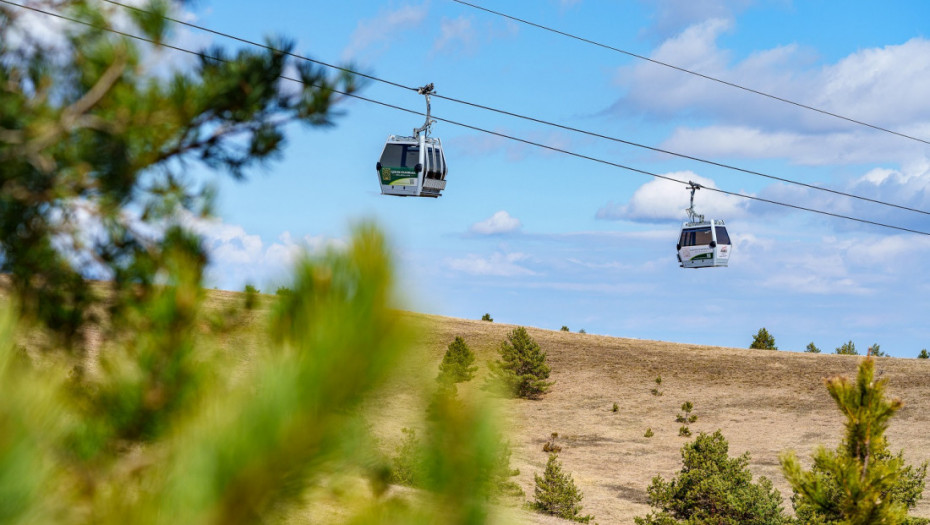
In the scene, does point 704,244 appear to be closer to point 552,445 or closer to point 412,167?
point 552,445

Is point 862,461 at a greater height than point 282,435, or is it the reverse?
point 282,435

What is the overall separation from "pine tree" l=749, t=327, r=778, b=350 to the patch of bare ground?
11.5 ft

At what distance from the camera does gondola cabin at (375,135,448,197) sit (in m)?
23.7

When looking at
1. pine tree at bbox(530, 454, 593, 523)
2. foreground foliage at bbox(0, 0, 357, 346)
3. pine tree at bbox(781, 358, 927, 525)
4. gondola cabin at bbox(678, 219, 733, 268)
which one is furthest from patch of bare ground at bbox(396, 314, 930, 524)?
foreground foliage at bbox(0, 0, 357, 346)

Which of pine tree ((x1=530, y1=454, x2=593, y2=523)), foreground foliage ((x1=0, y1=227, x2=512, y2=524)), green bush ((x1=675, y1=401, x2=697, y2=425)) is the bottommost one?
pine tree ((x1=530, y1=454, x2=593, y2=523))

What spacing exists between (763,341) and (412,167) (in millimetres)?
31937

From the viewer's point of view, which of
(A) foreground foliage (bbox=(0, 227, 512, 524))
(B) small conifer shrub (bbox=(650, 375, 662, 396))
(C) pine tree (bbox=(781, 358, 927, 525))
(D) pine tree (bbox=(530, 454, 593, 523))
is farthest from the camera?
(B) small conifer shrub (bbox=(650, 375, 662, 396))

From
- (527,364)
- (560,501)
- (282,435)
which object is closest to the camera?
(282,435)

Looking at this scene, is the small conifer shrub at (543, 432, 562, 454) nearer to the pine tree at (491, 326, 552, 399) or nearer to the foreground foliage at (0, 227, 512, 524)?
the pine tree at (491, 326, 552, 399)

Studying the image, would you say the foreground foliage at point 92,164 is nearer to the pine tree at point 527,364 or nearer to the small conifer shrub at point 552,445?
the small conifer shrub at point 552,445

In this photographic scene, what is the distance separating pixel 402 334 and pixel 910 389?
3729 cm

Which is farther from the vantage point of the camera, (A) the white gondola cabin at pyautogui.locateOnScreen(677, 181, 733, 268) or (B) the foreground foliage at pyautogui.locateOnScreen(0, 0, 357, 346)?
(A) the white gondola cabin at pyautogui.locateOnScreen(677, 181, 733, 268)

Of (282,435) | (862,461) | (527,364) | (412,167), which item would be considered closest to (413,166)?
(412,167)

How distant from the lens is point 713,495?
19.1 m
